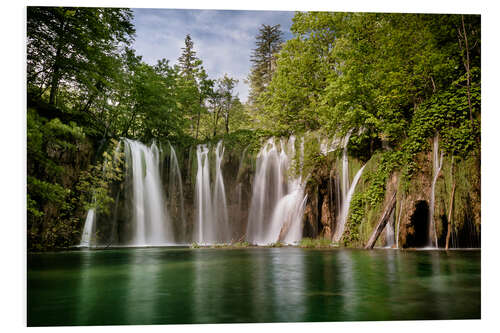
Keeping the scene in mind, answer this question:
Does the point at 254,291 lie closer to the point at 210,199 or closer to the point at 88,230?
the point at 88,230

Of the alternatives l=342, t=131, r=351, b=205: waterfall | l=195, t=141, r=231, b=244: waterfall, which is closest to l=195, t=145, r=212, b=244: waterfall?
l=195, t=141, r=231, b=244: waterfall

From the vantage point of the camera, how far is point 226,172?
1079 centimetres

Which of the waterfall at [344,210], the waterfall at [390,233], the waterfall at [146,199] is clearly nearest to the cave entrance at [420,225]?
the waterfall at [390,233]

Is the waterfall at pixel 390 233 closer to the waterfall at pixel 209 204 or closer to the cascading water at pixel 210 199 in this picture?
the cascading water at pixel 210 199

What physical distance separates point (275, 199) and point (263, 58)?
11.9 ft

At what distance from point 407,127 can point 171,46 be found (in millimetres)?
4518

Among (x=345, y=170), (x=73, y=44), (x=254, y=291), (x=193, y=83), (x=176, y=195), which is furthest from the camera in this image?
(x=176, y=195)

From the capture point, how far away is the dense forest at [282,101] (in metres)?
5.05

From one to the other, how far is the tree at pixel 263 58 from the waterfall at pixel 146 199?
3.42 metres

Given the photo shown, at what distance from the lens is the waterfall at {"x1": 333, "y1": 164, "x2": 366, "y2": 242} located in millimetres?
7254

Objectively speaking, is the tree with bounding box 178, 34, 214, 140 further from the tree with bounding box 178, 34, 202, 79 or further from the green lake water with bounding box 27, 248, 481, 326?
the green lake water with bounding box 27, 248, 481, 326

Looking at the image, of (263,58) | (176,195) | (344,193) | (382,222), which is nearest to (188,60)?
(263,58)

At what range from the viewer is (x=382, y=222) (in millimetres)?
6582
